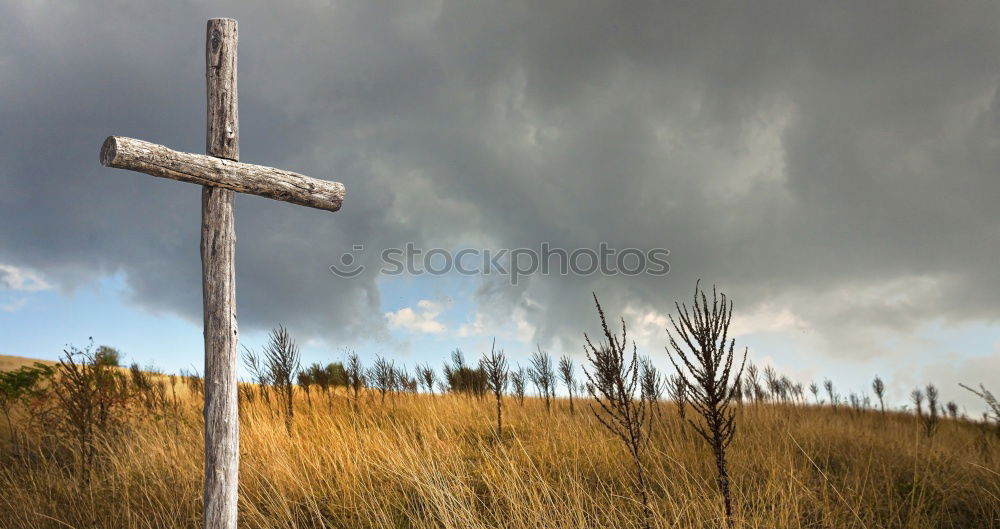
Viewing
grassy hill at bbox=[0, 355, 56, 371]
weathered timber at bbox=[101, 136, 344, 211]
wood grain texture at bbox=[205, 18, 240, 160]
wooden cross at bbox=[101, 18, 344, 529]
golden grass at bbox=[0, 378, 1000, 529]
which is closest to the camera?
weathered timber at bbox=[101, 136, 344, 211]

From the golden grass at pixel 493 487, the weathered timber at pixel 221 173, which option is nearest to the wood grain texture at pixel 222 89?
the weathered timber at pixel 221 173

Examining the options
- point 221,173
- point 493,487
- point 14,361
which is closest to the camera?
point 221,173

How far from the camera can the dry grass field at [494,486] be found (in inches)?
193

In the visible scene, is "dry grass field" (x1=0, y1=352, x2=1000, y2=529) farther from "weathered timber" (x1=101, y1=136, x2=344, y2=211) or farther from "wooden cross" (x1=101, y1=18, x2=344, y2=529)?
"weathered timber" (x1=101, y1=136, x2=344, y2=211)

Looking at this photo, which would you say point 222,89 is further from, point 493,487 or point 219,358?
point 493,487

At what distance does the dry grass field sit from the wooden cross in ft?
3.97

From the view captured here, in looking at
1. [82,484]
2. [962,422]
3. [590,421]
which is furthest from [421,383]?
[962,422]

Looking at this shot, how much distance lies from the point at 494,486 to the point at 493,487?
0.17 feet

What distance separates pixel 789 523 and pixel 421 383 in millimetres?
13191

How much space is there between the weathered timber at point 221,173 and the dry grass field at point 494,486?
110 inches

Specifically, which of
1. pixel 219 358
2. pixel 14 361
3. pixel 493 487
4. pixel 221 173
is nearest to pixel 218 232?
pixel 221 173

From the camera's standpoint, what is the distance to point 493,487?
562 centimetres

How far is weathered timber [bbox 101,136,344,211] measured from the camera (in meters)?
3.79

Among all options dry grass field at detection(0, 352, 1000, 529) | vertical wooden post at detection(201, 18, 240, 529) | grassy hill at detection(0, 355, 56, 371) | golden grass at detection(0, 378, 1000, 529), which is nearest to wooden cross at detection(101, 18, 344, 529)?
vertical wooden post at detection(201, 18, 240, 529)
